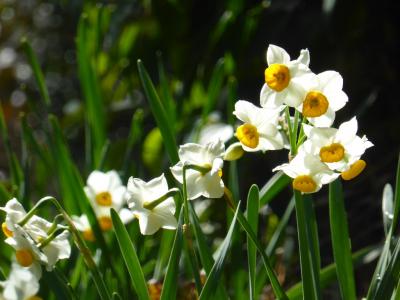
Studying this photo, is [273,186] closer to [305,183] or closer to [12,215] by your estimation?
[305,183]

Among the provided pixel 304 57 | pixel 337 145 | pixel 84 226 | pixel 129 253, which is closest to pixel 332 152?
pixel 337 145

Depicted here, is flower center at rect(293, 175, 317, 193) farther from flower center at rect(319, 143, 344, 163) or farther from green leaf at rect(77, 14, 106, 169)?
green leaf at rect(77, 14, 106, 169)

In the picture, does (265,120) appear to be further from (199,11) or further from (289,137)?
(199,11)

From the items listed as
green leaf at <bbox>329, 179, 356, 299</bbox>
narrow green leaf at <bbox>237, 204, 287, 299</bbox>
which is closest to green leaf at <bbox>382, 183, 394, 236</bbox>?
green leaf at <bbox>329, 179, 356, 299</bbox>

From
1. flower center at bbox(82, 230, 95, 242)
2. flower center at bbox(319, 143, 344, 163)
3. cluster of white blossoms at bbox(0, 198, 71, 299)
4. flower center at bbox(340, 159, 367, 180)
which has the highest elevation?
flower center at bbox(319, 143, 344, 163)

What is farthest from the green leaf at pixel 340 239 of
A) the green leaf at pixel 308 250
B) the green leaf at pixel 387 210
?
the green leaf at pixel 387 210

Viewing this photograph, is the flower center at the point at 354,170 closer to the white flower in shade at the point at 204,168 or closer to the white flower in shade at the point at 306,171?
the white flower in shade at the point at 306,171
